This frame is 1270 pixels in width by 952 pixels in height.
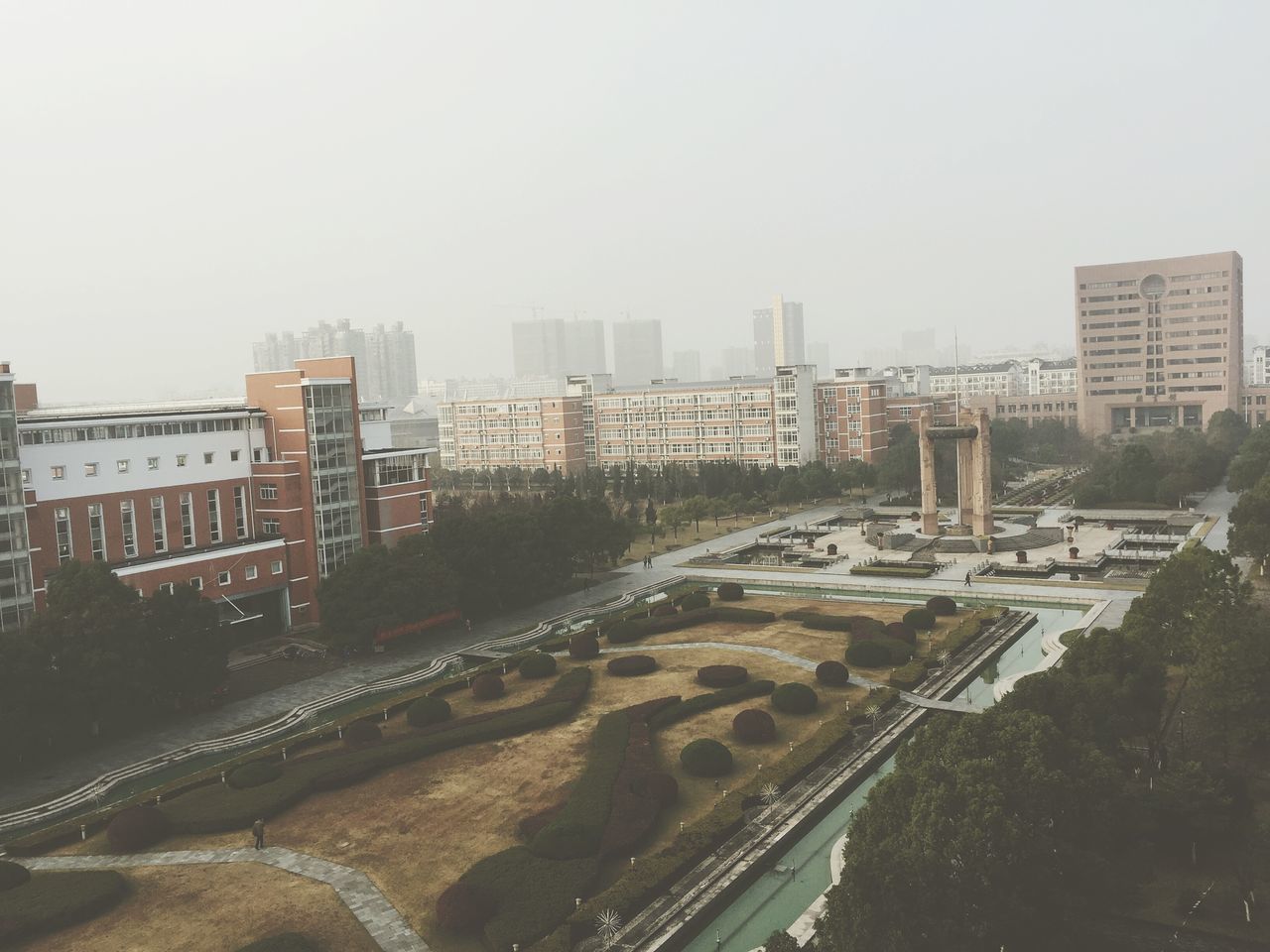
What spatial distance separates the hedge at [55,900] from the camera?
1545 centimetres

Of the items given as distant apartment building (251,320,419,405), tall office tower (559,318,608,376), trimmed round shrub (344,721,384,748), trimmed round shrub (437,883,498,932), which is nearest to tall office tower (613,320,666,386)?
tall office tower (559,318,608,376)

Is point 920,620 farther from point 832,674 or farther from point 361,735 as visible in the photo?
point 361,735

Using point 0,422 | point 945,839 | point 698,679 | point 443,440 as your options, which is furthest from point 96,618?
point 443,440

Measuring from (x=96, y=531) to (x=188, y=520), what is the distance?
3.25 m

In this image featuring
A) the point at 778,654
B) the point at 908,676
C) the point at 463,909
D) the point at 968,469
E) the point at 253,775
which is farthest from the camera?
the point at 968,469

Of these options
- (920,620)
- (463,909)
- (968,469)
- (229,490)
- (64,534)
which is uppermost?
(229,490)

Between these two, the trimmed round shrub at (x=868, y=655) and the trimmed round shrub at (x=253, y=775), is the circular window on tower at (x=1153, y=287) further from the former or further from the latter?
the trimmed round shrub at (x=253, y=775)

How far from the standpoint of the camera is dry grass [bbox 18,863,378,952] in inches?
590

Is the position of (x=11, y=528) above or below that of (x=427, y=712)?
above

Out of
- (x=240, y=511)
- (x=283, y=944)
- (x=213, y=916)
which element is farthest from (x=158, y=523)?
(x=283, y=944)

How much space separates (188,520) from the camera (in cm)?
3434

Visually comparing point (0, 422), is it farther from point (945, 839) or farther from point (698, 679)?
point (945, 839)

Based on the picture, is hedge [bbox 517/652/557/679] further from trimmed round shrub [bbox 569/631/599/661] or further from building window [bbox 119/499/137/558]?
building window [bbox 119/499/137/558]

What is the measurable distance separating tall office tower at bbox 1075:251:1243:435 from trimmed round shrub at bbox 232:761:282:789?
304 ft
